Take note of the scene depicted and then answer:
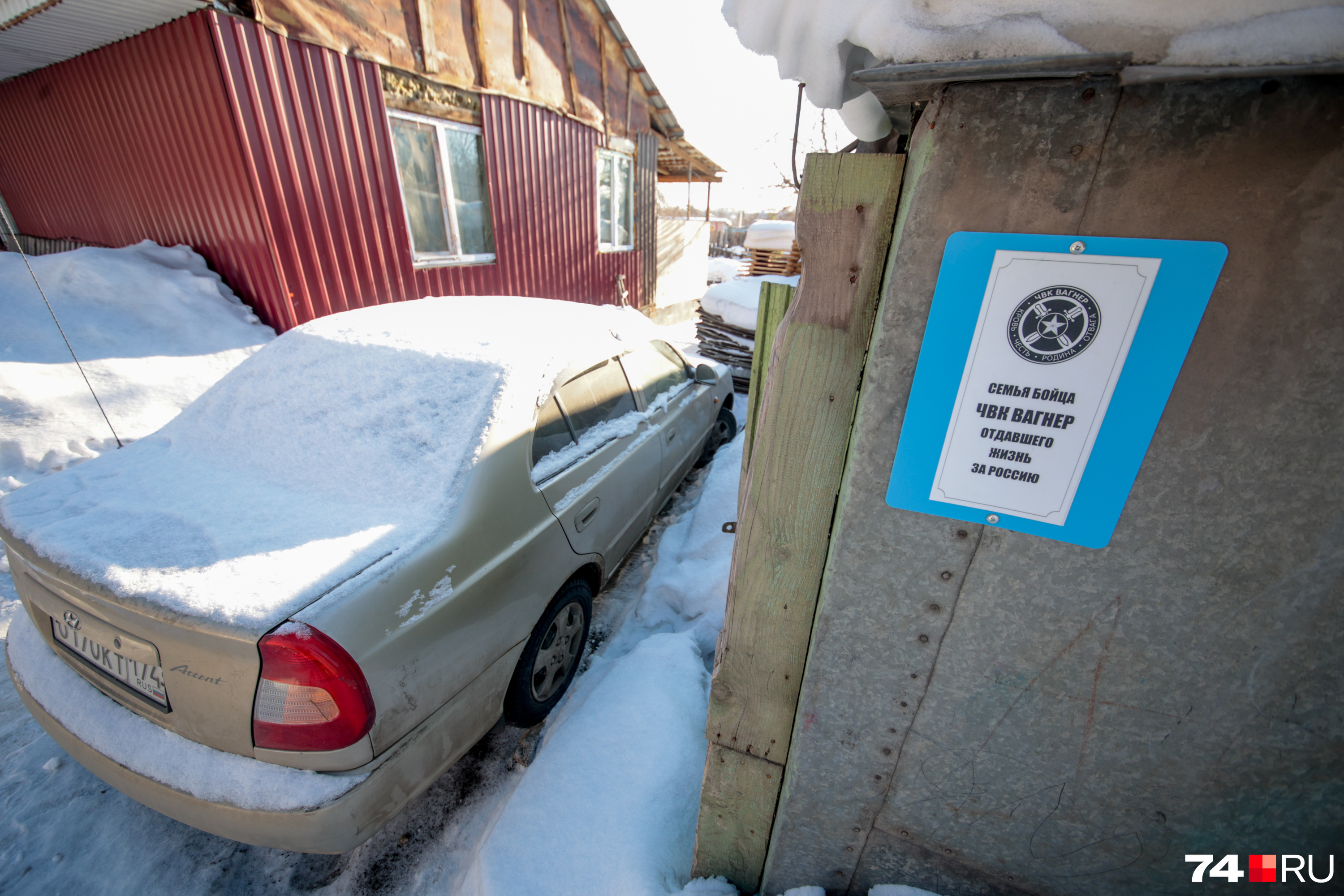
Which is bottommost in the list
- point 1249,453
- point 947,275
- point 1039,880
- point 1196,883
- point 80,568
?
point 1039,880

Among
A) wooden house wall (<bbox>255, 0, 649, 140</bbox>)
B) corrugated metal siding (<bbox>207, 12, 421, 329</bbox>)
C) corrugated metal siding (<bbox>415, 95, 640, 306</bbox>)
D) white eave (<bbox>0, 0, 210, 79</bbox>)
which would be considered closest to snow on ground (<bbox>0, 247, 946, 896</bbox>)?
corrugated metal siding (<bbox>207, 12, 421, 329</bbox>)

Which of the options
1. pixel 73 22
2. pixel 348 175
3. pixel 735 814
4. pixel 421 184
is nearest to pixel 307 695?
pixel 735 814

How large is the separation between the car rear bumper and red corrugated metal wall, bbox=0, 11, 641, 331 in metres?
4.55

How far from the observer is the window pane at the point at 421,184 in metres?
5.76

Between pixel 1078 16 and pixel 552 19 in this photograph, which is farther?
pixel 552 19

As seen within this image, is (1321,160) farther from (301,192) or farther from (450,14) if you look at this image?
(450,14)

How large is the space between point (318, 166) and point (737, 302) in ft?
14.9

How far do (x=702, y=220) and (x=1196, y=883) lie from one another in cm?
1279

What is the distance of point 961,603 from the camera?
3.13ft

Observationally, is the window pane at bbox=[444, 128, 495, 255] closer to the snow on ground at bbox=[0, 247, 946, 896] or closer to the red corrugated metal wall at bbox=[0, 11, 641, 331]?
the red corrugated metal wall at bbox=[0, 11, 641, 331]

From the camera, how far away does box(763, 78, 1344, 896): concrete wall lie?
26.5 inches

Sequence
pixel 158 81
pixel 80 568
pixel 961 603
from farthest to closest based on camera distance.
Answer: pixel 158 81 < pixel 80 568 < pixel 961 603

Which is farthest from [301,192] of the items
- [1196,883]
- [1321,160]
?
[1196,883]

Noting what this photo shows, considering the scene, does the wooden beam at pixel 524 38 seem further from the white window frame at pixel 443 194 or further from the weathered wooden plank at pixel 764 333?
the weathered wooden plank at pixel 764 333
